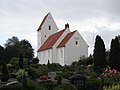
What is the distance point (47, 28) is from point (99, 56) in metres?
38.2

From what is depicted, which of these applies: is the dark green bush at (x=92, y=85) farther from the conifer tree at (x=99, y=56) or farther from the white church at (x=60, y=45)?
the white church at (x=60, y=45)

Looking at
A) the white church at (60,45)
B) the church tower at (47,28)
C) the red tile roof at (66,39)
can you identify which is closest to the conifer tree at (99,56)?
the white church at (60,45)

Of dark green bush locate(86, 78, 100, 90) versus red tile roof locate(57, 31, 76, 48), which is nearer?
dark green bush locate(86, 78, 100, 90)

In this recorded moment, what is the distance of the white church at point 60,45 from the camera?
53.1 m

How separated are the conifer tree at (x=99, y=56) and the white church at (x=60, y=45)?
70.9 ft

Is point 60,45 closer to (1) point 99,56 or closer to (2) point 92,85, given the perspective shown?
(1) point 99,56

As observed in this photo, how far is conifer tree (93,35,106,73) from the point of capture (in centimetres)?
3066

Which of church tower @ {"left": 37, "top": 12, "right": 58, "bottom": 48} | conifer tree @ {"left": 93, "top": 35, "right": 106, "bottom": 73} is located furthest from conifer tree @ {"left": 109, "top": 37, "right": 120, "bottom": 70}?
church tower @ {"left": 37, "top": 12, "right": 58, "bottom": 48}

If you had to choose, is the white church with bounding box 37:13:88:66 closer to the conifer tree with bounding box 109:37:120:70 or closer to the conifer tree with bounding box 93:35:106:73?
the conifer tree with bounding box 93:35:106:73

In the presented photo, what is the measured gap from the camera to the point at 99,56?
1217 inches

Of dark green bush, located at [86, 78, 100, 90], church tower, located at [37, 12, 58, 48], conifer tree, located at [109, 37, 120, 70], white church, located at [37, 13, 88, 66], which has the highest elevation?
church tower, located at [37, 12, 58, 48]

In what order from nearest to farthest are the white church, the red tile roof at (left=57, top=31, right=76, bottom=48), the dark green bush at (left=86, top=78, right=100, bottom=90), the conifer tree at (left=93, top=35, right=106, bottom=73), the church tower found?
the dark green bush at (left=86, top=78, right=100, bottom=90) → the conifer tree at (left=93, top=35, right=106, bottom=73) → the white church → the red tile roof at (left=57, top=31, right=76, bottom=48) → the church tower

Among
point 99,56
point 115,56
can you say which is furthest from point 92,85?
point 115,56

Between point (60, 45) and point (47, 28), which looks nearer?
point (60, 45)
